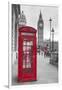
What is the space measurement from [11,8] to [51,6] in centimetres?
46

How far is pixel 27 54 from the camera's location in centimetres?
242

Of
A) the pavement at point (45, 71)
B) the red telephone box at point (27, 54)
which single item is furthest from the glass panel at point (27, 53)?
the pavement at point (45, 71)

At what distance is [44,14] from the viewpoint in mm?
2432

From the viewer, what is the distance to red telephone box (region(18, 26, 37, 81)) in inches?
93.8

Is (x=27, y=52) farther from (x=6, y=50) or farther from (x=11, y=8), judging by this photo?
(x=11, y=8)

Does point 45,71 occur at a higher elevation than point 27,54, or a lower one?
lower

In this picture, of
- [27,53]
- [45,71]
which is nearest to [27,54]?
[27,53]

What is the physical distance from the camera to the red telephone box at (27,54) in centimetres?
238

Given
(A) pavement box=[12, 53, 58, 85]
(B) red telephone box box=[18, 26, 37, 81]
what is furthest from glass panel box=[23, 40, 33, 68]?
(A) pavement box=[12, 53, 58, 85]

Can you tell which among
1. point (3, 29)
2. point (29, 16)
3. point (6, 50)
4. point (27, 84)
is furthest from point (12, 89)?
point (29, 16)

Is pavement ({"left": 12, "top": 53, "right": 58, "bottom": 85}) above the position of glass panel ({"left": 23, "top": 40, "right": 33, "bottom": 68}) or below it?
below

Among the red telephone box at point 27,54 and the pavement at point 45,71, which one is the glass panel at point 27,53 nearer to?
the red telephone box at point 27,54

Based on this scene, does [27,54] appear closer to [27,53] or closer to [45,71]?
[27,53]

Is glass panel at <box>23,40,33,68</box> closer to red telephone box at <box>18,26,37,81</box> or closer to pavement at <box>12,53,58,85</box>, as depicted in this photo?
red telephone box at <box>18,26,37,81</box>
